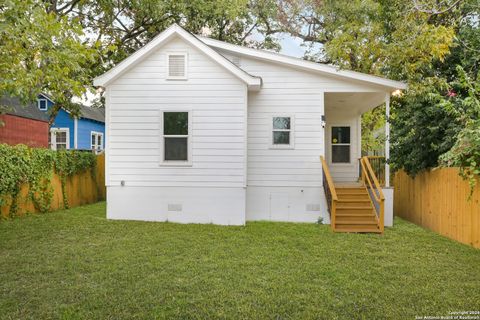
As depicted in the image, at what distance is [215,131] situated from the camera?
812 centimetres

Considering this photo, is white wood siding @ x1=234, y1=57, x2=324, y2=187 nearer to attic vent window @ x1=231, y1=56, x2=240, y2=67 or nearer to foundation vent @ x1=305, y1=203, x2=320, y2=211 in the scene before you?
attic vent window @ x1=231, y1=56, x2=240, y2=67

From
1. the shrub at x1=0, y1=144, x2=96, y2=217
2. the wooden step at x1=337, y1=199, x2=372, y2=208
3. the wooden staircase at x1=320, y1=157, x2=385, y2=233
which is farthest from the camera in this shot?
the wooden step at x1=337, y1=199, x2=372, y2=208

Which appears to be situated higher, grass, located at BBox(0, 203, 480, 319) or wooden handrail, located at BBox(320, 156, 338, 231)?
wooden handrail, located at BBox(320, 156, 338, 231)

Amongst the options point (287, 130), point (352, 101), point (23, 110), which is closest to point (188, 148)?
point (287, 130)

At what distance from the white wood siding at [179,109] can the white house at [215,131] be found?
0.02 m

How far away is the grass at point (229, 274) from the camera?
342 centimetres

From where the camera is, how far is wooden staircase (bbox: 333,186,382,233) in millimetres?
7387

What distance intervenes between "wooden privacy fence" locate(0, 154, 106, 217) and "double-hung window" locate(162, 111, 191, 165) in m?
3.90

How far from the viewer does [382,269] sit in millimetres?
4723

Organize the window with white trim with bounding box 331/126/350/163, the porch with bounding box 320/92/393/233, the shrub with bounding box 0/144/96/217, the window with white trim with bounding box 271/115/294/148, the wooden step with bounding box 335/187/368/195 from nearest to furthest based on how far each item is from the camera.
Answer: the porch with bounding box 320/92/393/233 < the shrub with bounding box 0/144/96/217 < the wooden step with bounding box 335/187/368/195 < the window with white trim with bounding box 271/115/294/148 < the window with white trim with bounding box 331/126/350/163

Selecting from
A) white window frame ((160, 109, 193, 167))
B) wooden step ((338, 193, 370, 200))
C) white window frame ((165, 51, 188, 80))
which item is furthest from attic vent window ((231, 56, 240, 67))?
wooden step ((338, 193, 370, 200))

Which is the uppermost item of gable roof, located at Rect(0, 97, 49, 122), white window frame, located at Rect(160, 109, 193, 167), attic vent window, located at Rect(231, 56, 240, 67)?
attic vent window, located at Rect(231, 56, 240, 67)

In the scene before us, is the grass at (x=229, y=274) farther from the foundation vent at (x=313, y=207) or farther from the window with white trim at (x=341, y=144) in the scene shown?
the window with white trim at (x=341, y=144)

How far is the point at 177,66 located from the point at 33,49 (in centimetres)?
345
